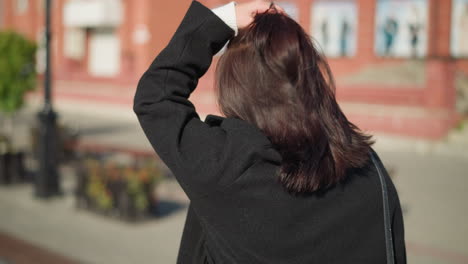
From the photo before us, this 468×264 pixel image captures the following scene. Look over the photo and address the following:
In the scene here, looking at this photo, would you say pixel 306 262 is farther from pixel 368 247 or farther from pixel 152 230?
pixel 152 230

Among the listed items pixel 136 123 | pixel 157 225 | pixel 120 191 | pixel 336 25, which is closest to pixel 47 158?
pixel 120 191

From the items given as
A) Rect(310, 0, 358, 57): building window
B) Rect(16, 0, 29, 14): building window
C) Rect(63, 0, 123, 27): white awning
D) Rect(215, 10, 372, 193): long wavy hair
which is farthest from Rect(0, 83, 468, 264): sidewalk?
Rect(16, 0, 29, 14): building window

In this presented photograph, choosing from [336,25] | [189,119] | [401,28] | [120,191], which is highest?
[336,25]

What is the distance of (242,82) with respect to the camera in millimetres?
1381

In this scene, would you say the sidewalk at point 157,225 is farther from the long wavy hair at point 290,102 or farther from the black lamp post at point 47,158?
the long wavy hair at point 290,102

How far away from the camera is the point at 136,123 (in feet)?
63.9

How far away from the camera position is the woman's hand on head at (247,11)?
143 cm

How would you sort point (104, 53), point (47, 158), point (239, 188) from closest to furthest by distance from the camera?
point (239, 188) → point (47, 158) → point (104, 53)

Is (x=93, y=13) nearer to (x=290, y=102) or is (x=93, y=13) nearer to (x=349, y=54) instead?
(x=349, y=54)

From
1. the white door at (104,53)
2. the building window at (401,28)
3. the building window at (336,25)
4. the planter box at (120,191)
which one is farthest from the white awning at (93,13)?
the planter box at (120,191)

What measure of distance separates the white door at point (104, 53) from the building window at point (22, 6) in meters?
8.14

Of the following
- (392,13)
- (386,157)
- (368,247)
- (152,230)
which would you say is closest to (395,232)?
(368,247)

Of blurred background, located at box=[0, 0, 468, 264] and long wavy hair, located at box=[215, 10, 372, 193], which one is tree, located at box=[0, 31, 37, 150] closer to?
blurred background, located at box=[0, 0, 468, 264]

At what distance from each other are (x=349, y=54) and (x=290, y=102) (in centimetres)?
2403
